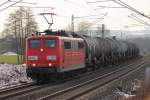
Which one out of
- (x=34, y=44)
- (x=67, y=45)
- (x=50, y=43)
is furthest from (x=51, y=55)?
(x=67, y=45)

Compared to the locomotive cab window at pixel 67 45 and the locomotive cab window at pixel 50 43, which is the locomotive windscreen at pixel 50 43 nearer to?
the locomotive cab window at pixel 50 43

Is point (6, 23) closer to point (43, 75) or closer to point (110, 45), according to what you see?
point (110, 45)

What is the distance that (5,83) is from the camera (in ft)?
87.0

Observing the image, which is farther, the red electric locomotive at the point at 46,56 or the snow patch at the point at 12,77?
the snow patch at the point at 12,77

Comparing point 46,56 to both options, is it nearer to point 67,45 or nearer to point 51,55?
point 51,55

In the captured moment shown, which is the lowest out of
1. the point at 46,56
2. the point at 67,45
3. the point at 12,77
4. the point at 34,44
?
the point at 12,77

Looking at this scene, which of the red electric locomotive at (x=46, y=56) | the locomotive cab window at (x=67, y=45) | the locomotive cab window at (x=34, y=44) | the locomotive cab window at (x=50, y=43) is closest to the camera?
the red electric locomotive at (x=46, y=56)

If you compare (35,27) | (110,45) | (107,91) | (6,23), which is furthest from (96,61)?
(6,23)

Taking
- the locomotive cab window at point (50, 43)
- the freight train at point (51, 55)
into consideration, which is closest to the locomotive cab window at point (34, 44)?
the freight train at point (51, 55)

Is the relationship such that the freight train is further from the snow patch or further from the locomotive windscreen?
the snow patch

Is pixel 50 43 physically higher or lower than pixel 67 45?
Result: higher

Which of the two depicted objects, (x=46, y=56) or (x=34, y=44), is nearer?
(x=46, y=56)

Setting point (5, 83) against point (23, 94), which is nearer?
point (23, 94)

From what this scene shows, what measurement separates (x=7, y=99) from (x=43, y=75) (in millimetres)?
8282
